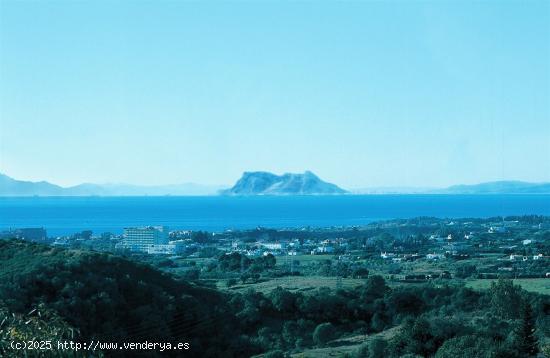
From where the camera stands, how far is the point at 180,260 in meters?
35.3

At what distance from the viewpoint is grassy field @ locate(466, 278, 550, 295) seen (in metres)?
21.3

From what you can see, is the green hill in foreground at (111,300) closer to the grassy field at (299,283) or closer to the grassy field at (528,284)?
the grassy field at (299,283)

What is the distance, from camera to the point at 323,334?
15047 mm

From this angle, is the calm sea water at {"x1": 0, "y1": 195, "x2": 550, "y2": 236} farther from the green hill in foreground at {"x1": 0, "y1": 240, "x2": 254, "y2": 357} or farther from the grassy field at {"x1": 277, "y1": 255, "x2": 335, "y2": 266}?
the green hill in foreground at {"x1": 0, "y1": 240, "x2": 254, "y2": 357}

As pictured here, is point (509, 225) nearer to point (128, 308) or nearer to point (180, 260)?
point (180, 260)

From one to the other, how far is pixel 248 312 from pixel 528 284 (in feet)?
36.9

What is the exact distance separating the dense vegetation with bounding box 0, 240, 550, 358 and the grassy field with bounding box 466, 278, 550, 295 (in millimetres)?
3345

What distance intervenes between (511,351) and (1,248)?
10.8 meters

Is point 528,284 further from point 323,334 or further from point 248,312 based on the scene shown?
point 248,312

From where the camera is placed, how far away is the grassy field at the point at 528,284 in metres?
21.3

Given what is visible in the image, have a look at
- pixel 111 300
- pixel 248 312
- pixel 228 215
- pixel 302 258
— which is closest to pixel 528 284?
pixel 248 312

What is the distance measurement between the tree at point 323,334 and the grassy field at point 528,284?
808 centimetres

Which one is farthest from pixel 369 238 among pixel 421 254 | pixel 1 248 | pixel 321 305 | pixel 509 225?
pixel 1 248

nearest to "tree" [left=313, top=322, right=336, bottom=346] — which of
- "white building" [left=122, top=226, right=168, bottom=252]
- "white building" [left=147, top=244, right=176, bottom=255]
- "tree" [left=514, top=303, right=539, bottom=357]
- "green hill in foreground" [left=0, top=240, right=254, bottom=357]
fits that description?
"green hill in foreground" [left=0, top=240, right=254, bottom=357]
